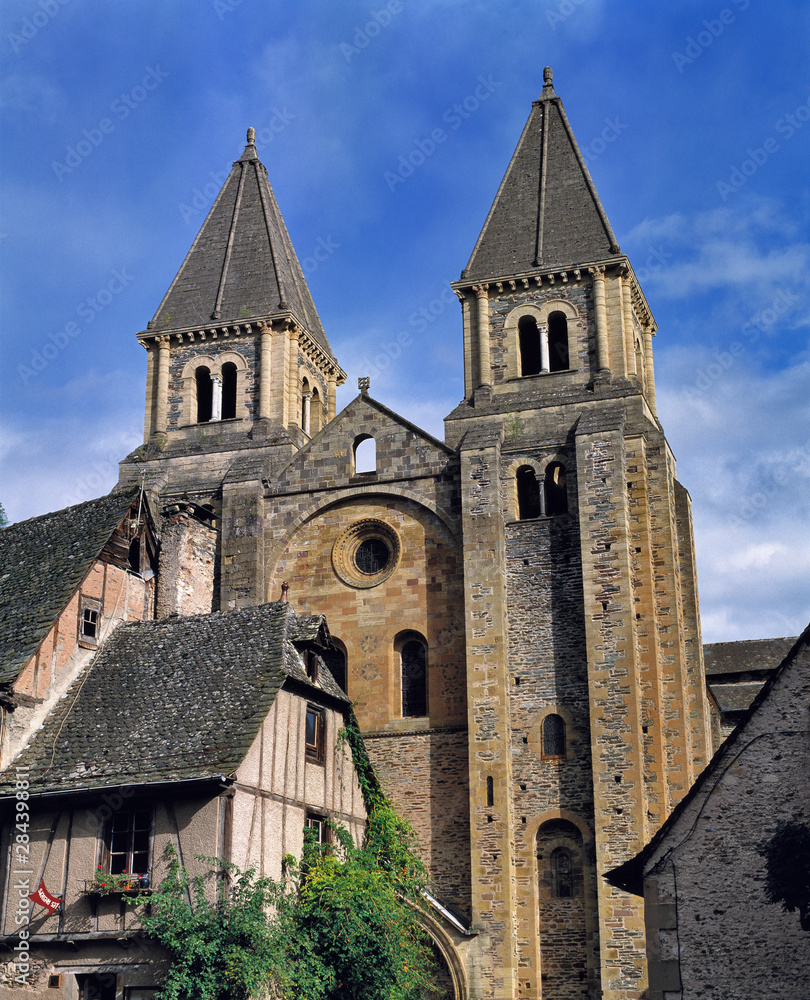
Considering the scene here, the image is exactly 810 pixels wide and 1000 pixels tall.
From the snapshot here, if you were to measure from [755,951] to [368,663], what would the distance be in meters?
16.3

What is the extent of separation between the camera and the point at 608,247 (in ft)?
113

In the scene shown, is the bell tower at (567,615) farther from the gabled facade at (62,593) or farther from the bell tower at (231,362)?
the gabled facade at (62,593)

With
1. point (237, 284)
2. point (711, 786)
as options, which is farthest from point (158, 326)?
point (711, 786)

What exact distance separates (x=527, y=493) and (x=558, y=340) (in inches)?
189

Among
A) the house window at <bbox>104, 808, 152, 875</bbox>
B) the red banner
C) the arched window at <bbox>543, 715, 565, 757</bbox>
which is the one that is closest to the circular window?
the arched window at <bbox>543, 715, 565, 757</bbox>

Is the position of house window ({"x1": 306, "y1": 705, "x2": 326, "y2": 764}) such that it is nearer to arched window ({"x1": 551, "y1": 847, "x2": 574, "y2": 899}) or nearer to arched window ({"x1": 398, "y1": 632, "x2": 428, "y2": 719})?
arched window ({"x1": 398, "y1": 632, "x2": 428, "y2": 719})

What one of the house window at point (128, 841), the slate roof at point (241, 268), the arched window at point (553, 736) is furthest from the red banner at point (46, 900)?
the slate roof at point (241, 268)

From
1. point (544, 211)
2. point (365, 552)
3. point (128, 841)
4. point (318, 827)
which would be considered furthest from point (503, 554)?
point (128, 841)

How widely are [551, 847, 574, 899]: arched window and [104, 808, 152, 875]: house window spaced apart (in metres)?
11.0

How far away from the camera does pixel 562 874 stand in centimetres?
2859

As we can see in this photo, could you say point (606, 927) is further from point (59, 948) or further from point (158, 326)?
point (158, 326)

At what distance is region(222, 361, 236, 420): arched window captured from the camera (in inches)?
1452

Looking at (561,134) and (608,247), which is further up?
(561,134)

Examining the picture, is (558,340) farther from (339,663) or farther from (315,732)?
(315,732)
